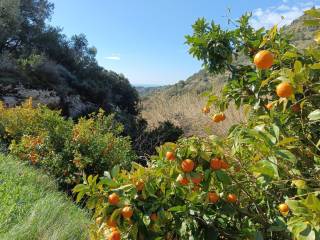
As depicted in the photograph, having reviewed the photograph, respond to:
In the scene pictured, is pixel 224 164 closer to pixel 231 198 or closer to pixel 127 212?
pixel 231 198

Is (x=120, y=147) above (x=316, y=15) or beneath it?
beneath

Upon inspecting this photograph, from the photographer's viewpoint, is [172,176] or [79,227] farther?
[79,227]

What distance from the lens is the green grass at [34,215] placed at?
2504 mm

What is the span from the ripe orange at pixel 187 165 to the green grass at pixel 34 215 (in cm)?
137

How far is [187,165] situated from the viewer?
4.72 ft

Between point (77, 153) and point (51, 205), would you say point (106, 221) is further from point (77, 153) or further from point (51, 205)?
point (77, 153)

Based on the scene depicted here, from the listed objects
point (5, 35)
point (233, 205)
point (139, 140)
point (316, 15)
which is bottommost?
point (139, 140)

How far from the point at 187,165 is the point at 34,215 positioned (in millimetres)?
1682

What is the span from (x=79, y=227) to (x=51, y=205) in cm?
36

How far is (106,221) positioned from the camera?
1546 mm

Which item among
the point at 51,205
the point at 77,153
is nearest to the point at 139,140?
the point at 77,153

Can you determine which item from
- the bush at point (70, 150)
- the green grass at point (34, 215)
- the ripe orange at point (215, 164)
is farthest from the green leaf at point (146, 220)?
the bush at point (70, 150)

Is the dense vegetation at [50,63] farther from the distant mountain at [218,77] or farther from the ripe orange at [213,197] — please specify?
the ripe orange at [213,197]

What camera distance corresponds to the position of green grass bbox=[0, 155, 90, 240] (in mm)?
2504
